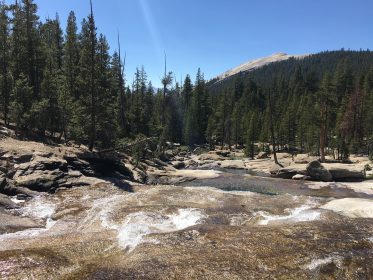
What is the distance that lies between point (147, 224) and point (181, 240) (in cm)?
257

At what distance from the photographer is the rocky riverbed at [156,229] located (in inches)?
396

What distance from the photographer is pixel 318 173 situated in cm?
3366

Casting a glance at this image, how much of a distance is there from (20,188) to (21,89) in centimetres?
1475

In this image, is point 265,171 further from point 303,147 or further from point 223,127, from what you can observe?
point 223,127

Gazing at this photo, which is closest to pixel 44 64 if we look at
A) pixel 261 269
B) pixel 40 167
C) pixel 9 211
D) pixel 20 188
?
pixel 40 167

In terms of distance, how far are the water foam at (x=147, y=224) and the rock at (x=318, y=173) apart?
20.9m

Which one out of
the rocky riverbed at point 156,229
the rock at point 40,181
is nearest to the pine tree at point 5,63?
the rocky riverbed at point 156,229

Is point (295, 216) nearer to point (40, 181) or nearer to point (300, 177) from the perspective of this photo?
point (40, 181)

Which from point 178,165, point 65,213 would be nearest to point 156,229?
point 65,213

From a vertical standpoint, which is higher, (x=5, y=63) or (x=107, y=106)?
(x=5, y=63)

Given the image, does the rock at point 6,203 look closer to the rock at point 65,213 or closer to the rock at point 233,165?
the rock at point 65,213

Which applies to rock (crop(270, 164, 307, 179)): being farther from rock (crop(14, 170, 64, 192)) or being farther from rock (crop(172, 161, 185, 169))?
rock (crop(14, 170, 64, 192))

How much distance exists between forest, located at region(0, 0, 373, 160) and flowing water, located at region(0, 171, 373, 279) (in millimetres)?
12843

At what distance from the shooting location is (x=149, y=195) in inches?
809
